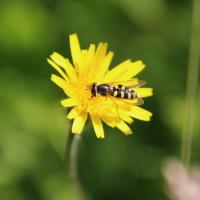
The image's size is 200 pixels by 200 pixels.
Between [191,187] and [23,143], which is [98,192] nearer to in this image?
[23,143]

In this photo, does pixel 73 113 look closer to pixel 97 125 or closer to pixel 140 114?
pixel 97 125

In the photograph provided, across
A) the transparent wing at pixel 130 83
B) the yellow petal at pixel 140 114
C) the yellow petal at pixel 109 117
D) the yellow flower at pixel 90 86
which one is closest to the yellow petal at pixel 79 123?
the yellow flower at pixel 90 86

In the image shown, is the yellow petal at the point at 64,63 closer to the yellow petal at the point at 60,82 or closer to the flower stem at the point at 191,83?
the yellow petal at the point at 60,82

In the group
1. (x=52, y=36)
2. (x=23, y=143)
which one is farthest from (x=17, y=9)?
(x=23, y=143)

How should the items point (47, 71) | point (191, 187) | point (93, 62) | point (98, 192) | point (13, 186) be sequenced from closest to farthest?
point (191, 187)
point (93, 62)
point (13, 186)
point (98, 192)
point (47, 71)

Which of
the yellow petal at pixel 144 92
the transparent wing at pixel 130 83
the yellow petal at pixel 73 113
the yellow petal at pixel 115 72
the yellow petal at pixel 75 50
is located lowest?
the yellow petal at pixel 73 113

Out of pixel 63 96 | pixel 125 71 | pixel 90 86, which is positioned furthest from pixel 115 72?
pixel 63 96
